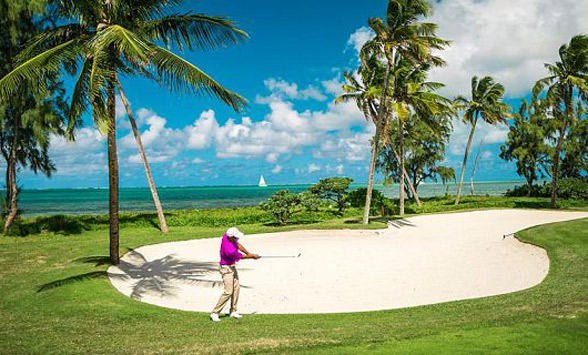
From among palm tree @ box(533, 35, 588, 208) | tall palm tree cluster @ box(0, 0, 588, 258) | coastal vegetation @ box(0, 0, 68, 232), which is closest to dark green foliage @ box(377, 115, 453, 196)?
tall palm tree cluster @ box(0, 0, 588, 258)

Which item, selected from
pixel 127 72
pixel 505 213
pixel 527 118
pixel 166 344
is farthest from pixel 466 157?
pixel 166 344

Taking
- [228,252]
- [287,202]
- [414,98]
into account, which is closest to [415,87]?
[414,98]

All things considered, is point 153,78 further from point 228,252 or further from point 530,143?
point 530,143

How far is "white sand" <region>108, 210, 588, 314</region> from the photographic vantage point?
30.7 ft

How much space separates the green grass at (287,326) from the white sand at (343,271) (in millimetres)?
1033

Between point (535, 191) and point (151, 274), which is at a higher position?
point (535, 191)

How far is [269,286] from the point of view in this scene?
1052 centimetres

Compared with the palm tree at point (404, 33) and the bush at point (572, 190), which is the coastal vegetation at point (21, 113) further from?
the bush at point (572, 190)

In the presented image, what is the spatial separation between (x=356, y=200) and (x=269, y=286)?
20.9m

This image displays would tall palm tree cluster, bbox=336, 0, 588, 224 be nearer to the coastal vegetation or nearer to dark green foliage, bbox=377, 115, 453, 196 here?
dark green foliage, bbox=377, 115, 453, 196

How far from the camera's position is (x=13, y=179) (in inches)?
830

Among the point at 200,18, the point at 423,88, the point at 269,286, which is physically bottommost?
the point at 269,286

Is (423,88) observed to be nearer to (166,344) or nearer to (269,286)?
(269,286)

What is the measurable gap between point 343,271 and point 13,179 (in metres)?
19.3
